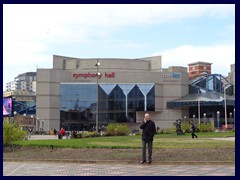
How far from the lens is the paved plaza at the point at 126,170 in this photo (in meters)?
10.7

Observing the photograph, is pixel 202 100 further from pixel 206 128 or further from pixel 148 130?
pixel 148 130

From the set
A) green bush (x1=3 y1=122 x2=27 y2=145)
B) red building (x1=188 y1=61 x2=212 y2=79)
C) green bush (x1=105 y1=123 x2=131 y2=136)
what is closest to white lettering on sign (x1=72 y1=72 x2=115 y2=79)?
green bush (x1=105 y1=123 x2=131 y2=136)

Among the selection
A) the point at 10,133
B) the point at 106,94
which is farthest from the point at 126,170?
the point at 106,94

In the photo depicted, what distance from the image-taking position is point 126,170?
11438mm

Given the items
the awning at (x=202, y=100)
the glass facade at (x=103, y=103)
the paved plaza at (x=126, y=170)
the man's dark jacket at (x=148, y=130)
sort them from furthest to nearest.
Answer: the glass facade at (x=103, y=103)
the awning at (x=202, y=100)
the man's dark jacket at (x=148, y=130)
the paved plaza at (x=126, y=170)

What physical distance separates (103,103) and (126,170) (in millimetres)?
72039

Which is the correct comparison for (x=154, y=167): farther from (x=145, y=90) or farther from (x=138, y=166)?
(x=145, y=90)

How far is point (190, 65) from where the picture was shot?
173 metres

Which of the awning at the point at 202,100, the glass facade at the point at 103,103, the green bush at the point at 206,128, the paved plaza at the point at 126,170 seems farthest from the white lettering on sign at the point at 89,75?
the paved plaza at the point at 126,170

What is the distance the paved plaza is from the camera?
10695 mm

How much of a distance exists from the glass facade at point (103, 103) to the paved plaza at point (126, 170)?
69.0 meters

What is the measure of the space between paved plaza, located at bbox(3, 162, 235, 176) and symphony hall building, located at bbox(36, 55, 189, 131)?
67913mm

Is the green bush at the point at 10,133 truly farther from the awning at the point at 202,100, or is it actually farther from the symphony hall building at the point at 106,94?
the awning at the point at 202,100

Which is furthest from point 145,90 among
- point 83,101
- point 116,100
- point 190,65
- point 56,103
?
point 190,65
